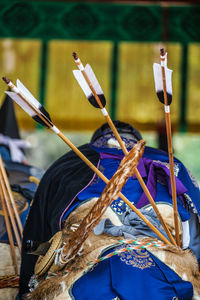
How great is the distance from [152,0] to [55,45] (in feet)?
3.52

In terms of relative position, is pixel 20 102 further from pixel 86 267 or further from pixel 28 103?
pixel 86 267

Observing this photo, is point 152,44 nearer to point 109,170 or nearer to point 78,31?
point 78,31

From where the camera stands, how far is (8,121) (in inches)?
128

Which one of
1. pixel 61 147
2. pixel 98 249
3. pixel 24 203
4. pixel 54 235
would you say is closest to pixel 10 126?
pixel 24 203

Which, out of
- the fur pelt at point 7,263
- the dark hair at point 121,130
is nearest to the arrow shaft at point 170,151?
the dark hair at point 121,130

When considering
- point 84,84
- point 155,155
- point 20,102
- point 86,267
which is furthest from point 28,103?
point 155,155

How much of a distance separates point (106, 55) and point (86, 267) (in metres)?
4.08

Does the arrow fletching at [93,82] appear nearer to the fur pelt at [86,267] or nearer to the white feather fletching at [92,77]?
the white feather fletching at [92,77]

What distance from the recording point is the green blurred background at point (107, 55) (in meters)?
5.30

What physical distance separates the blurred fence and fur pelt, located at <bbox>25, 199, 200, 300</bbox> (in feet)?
12.0

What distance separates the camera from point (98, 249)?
5.66 feet

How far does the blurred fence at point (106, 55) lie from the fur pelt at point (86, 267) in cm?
366

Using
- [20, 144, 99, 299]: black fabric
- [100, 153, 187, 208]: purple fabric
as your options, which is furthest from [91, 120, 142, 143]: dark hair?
[100, 153, 187, 208]: purple fabric

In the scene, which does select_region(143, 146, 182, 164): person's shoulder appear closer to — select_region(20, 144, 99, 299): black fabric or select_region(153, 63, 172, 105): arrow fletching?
select_region(20, 144, 99, 299): black fabric
